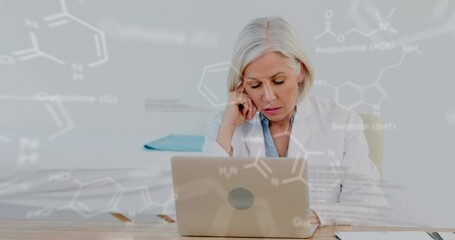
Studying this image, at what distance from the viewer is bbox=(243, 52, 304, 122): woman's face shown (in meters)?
2.34

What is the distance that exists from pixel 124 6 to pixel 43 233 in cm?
128

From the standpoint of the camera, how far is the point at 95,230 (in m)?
1.45

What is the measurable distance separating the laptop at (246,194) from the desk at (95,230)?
8cm

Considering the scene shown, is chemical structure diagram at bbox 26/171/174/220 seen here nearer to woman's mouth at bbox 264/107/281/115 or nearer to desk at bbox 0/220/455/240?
woman's mouth at bbox 264/107/281/115

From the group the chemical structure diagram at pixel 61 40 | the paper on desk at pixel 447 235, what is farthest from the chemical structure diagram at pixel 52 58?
the paper on desk at pixel 447 235

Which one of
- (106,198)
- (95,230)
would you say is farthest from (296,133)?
(95,230)

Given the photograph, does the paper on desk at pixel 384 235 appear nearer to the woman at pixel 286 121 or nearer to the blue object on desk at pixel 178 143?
the woman at pixel 286 121

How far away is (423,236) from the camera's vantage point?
1.38 m

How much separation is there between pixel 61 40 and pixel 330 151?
1.26 m

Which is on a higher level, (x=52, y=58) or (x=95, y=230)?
(x=52, y=58)

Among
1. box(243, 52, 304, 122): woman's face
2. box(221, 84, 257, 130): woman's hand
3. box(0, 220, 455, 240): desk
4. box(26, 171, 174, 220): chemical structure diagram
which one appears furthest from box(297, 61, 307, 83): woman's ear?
box(0, 220, 455, 240): desk

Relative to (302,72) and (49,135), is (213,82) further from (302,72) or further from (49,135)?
(49,135)

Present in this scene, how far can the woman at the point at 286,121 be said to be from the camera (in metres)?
2.32

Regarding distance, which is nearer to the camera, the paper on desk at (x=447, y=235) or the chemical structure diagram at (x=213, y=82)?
the paper on desk at (x=447, y=235)
